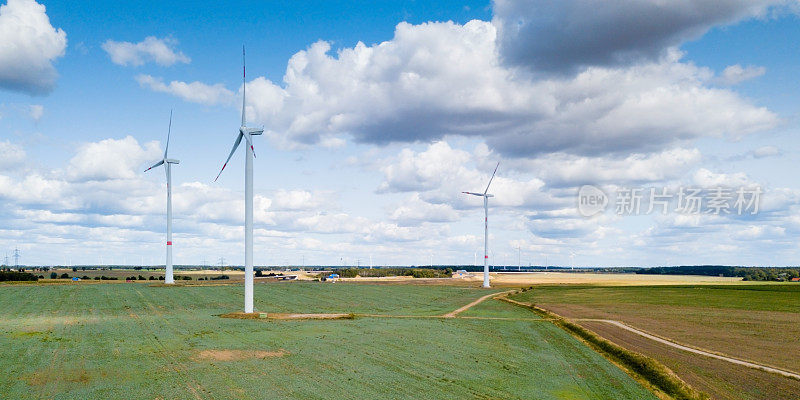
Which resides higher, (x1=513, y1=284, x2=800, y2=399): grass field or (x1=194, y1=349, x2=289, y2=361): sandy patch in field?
(x1=194, y1=349, x2=289, y2=361): sandy patch in field

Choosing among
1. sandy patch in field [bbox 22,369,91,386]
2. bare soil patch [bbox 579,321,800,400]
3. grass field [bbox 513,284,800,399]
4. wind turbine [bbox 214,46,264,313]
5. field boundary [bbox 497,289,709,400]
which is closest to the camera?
sandy patch in field [bbox 22,369,91,386]

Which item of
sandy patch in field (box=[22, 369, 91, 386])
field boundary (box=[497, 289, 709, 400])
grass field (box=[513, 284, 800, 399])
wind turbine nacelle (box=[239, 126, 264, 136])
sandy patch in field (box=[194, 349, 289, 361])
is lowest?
grass field (box=[513, 284, 800, 399])

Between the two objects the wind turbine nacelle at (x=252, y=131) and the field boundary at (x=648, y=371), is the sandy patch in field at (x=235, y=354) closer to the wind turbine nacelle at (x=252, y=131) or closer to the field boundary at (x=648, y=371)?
the field boundary at (x=648, y=371)

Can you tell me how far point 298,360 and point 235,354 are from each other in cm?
509

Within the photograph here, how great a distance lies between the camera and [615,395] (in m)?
27.2

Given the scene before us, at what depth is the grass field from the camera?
31.1 meters

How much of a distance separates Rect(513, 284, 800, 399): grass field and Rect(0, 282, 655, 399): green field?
217 inches

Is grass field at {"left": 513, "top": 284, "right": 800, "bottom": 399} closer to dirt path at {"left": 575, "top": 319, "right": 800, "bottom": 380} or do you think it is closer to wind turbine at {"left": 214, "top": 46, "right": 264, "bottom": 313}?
dirt path at {"left": 575, "top": 319, "right": 800, "bottom": 380}

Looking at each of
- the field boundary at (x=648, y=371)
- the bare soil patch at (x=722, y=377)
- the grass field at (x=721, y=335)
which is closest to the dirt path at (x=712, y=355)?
the bare soil patch at (x=722, y=377)

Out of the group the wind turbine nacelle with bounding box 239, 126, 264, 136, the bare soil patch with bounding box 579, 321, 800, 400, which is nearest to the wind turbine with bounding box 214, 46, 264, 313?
the wind turbine nacelle with bounding box 239, 126, 264, 136

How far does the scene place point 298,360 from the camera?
33656mm

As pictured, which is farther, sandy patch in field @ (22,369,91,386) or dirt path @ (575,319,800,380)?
dirt path @ (575,319,800,380)

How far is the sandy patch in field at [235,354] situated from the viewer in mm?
34013

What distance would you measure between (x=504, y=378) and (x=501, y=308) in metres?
52.5
